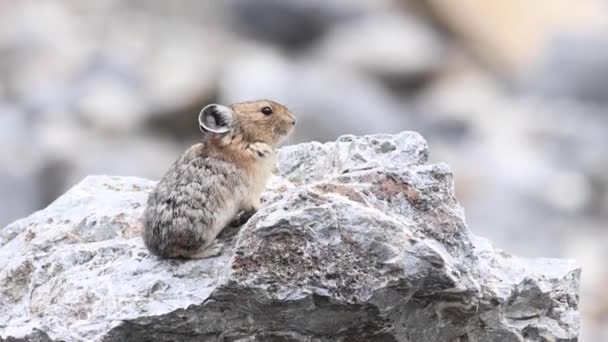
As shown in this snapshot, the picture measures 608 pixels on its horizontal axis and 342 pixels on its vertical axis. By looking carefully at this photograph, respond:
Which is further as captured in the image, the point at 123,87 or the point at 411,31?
the point at 411,31

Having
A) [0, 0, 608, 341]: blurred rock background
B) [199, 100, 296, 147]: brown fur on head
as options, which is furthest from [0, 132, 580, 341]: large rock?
[0, 0, 608, 341]: blurred rock background

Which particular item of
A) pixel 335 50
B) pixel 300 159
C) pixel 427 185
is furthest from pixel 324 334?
pixel 335 50

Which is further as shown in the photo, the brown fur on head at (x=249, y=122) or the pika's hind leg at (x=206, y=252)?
the brown fur on head at (x=249, y=122)

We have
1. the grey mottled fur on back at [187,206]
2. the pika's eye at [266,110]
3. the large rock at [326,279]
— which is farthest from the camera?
the pika's eye at [266,110]

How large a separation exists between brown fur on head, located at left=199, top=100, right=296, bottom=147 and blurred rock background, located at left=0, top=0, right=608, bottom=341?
13454mm

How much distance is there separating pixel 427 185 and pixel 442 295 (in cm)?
89

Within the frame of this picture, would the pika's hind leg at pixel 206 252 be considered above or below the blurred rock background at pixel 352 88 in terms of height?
below

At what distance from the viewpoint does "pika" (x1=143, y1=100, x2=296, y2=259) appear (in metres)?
9.73

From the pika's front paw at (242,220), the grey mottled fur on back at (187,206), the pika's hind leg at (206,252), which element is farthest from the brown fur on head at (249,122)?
the pika's hind leg at (206,252)

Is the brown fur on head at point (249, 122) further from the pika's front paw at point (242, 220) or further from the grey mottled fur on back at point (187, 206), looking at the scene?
the pika's front paw at point (242, 220)

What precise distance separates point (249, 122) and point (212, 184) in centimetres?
108

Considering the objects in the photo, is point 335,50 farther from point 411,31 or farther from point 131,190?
point 131,190

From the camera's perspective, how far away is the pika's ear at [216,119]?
412 inches

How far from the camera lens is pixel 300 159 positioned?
37.5ft
